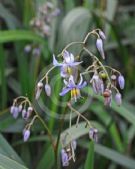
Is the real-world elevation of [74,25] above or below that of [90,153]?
above

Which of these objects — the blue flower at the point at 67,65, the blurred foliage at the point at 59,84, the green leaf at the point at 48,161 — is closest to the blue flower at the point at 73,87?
the blue flower at the point at 67,65

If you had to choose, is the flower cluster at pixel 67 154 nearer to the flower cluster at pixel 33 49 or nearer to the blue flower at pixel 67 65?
the blue flower at pixel 67 65

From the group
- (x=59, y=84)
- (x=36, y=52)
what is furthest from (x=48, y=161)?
(x=36, y=52)

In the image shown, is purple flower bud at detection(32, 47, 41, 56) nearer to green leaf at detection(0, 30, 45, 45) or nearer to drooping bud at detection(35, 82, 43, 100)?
green leaf at detection(0, 30, 45, 45)

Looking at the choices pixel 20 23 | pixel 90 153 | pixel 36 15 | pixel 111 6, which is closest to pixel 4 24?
pixel 20 23

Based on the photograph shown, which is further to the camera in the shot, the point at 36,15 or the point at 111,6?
the point at 111,6

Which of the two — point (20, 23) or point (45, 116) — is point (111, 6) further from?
point (45, 116)
